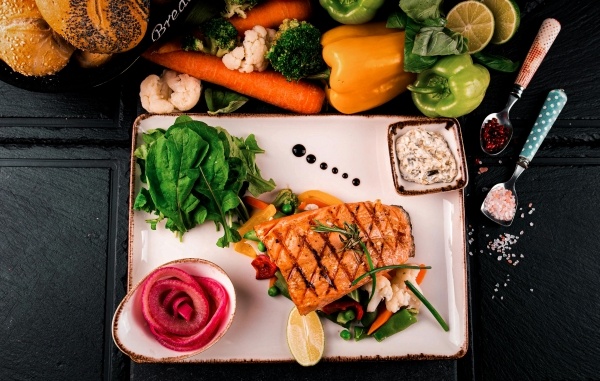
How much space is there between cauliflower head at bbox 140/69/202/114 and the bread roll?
1.71ft

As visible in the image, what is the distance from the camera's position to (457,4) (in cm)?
291

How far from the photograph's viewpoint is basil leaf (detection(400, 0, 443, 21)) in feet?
8.79

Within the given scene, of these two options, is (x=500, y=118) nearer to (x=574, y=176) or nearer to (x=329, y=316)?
(x=574, y=176)

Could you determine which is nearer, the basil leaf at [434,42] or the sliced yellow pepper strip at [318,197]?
the basil leaf at [434,42]

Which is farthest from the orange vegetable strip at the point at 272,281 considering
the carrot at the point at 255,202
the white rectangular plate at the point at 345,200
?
the carrot at the point at 255,202

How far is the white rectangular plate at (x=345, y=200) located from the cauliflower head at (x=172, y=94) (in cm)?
7

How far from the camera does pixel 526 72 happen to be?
313 centimetres

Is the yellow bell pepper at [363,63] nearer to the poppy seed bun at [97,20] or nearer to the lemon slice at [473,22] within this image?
the lemon slice at [473,22]

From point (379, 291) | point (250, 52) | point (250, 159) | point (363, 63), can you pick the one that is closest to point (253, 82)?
point (250, 52)

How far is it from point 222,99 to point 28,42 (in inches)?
39.7

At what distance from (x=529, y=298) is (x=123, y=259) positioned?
2281 mm

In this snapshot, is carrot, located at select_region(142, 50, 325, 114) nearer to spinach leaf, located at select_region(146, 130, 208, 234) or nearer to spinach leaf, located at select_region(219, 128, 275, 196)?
spinach leaf, located at select_region(219, 128, 275, 196)

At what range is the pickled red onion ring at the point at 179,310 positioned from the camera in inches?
108

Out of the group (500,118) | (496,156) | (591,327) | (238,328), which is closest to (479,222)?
(496,156)
